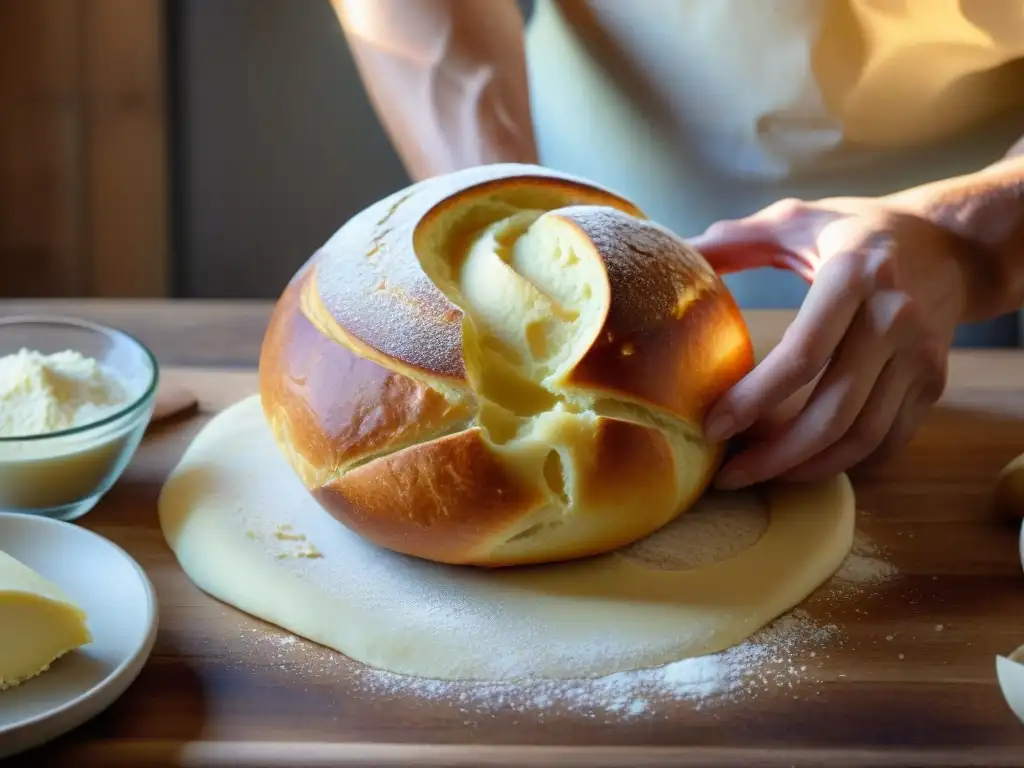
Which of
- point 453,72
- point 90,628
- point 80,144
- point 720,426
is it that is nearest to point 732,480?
point 720,426

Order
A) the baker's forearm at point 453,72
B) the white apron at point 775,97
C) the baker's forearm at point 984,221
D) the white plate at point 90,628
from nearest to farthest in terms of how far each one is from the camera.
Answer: the white plate at point 90,628 → the baker's forearm at point 984,221 → the white apron at point 775,97 → the baker's forearm at point 453,72

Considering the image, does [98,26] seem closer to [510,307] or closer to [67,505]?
[67,505]

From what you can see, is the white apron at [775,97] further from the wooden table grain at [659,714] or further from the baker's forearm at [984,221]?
the wooden table grain at [659,714]

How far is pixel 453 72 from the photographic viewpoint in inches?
61.9

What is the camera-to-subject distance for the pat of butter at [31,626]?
2.63 ft

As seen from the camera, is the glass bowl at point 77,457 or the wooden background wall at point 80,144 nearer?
the glass bowl at point 77,457

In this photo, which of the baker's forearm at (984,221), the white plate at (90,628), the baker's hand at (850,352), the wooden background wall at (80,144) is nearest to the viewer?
the white plate at (90,628)

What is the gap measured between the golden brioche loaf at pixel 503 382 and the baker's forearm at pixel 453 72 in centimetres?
54

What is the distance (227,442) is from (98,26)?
52.0 inches

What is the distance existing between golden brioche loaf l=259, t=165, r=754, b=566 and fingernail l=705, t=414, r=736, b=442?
1cm

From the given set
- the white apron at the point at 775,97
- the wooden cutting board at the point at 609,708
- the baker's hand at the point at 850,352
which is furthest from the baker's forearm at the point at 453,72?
the wooden cutting board at the point at 609,708

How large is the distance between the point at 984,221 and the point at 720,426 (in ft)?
1.50

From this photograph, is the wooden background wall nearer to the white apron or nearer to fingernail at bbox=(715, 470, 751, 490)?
the white apron

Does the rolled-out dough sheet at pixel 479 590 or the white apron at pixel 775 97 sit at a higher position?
the white apron at pixel 775 97
